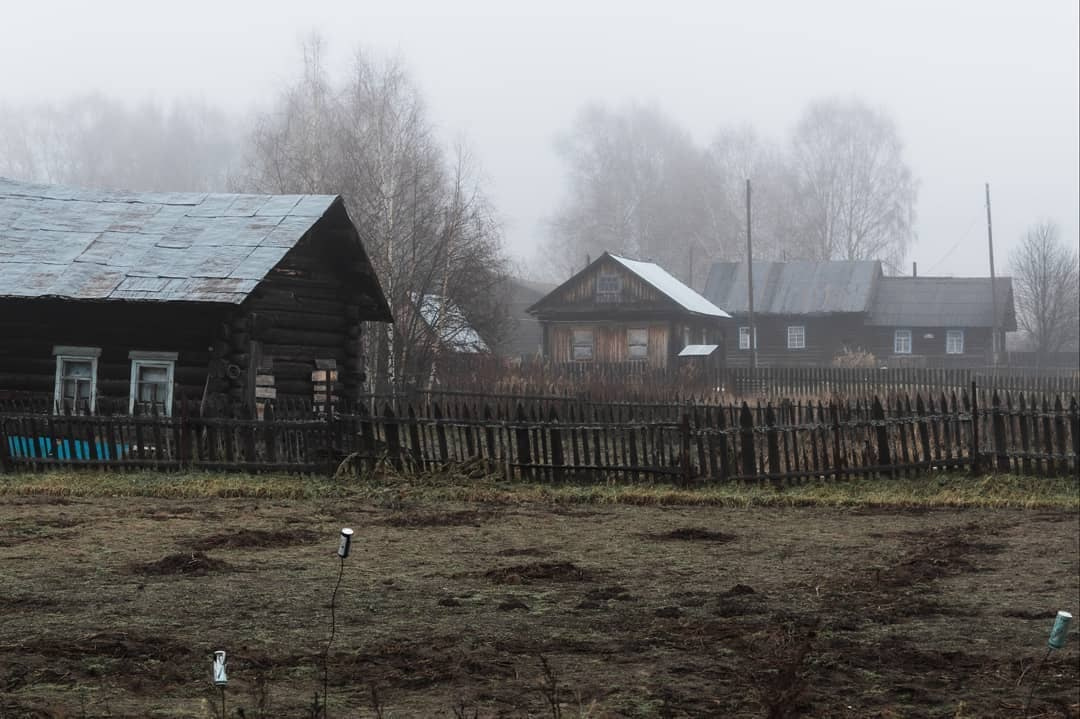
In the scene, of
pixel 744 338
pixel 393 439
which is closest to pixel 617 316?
pixel 744 338

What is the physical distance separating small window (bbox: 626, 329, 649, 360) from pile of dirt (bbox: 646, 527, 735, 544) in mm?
38038

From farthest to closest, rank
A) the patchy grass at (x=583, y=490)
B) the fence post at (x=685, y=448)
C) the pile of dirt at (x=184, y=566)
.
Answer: the fence post at (x=685, y=448)
the patchy grass at (x=583, y=490)
the pile of dirt at (x=184, y=566)

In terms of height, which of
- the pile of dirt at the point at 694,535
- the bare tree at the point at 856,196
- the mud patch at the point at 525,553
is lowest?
the pile of dirt at the point at 694,535

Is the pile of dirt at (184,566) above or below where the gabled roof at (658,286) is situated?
below

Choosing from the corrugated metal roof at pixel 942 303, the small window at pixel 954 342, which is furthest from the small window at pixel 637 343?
the small window at pixel 954 342

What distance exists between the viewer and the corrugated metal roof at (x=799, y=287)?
6188cm

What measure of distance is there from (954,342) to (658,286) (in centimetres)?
1863

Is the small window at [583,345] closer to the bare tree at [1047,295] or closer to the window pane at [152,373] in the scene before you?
the bare tree at [1047,295]

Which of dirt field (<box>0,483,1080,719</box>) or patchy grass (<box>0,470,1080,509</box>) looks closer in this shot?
dirt field (<box>0,483,1080,719</box>)

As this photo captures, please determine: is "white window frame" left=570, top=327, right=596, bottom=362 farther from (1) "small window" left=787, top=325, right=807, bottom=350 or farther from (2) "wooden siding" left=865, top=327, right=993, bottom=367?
(2) "wooden siding" left=865, top=327, right=993, bottom=367

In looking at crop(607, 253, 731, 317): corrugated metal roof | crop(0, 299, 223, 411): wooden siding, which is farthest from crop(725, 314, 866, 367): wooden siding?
crop(0, 299, 223, 411): wooden siding

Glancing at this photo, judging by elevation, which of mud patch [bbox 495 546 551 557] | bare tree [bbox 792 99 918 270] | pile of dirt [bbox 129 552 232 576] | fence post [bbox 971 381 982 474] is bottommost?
mud patch [bbox 495 546 551 557]

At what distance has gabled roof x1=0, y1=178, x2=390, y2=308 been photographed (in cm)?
1922

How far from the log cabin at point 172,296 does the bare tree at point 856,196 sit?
67.4 metres
